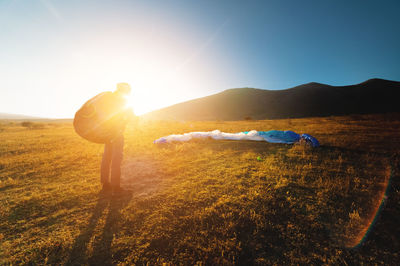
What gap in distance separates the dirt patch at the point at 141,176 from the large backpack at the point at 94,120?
174 cm

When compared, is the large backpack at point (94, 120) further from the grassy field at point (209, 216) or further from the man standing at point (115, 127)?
the grassy field at point (209, 216)

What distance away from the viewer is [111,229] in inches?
107

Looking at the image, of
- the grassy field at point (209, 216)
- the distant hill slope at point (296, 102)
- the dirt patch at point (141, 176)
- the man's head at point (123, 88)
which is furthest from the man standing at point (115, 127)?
the distant hill slope at point (296, 102)

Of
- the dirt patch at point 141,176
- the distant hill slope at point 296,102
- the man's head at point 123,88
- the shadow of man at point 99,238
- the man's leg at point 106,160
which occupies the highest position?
the distant hill slope at point 296,102

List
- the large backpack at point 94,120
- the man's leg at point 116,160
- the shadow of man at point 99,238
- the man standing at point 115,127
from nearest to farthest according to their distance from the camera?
1. the shadow of man at point 99,238
2. the large backpack at point 94,120
3. the man standing at point 115,127
4. the man's leg at point 116,160

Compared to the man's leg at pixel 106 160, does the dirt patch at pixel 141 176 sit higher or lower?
lower

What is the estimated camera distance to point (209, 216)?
2.93m

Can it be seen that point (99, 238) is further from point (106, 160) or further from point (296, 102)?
point (296, 102)

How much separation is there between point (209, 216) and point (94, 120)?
3435 millimetres

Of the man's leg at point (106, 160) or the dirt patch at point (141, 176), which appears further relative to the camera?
the dirt patch at point (141, 176)

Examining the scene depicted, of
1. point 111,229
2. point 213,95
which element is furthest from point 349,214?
point 213,95

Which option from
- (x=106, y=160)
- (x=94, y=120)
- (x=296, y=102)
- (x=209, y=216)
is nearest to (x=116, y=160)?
(x=106, y=160)

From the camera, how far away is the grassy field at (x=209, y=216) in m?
2.20

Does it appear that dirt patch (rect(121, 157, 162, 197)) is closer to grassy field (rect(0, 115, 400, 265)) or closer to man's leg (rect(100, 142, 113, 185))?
grassy field (rect(0, 115, 400, 265))
